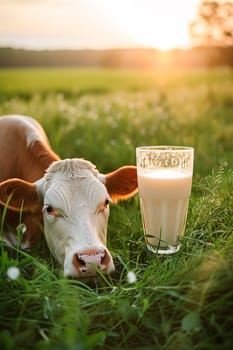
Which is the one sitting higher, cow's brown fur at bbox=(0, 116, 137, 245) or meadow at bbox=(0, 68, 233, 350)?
cow's brown fur at bbox=(0, 116, 137, 245)

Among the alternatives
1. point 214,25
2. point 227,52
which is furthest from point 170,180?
point 227,52

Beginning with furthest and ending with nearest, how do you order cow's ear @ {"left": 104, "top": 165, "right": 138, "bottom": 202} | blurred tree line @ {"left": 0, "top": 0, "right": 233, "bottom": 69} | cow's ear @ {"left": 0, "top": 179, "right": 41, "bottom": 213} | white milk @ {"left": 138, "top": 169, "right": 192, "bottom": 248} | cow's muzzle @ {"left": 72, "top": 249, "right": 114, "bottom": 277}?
1. blurred tree line @ {"left": 0, "top": 0, "right": 233, "bottom": 69}
2. cow's ear @ {"left": 104, "top": 165, "right": 138, "bottom": 202}
3. cow's ear @ {"left": 0, "top": 179, "right": 41, "bottom": 213}
4. white milk @ {"left": 138, "top": 169, "right": 192, "bottom": 248}
5. cow's muzzle @ {"left": 72, "top": 249, "right": 114, "bottom": 277}

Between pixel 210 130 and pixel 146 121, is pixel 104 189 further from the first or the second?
pixel 210 130

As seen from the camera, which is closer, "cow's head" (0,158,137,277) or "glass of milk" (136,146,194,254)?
"cow's head" (0,158,137,277)

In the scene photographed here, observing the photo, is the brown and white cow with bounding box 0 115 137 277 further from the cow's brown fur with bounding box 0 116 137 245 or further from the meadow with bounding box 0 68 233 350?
the meadow with bounding box 0 68 233 350

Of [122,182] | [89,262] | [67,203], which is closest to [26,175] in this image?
[122,182]

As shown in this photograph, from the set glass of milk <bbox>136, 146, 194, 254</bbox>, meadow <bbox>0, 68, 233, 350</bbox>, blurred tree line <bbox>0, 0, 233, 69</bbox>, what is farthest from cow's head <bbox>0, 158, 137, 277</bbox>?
blurred tree line <bbox>0, 0, 233, 69</bbox>

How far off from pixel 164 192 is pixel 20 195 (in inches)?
41.7

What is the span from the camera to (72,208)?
151 inches

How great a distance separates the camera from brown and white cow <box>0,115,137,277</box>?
357 cm

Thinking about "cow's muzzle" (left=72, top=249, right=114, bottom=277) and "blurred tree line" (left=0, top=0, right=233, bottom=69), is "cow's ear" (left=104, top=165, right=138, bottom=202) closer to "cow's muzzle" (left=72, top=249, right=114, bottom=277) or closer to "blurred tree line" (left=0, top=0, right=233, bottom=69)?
"cow's muzzle" (left=72, top=249, right=114, bottom=277)

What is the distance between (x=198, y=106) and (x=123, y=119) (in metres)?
3.96

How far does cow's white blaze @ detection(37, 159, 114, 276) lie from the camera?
375 centimetres

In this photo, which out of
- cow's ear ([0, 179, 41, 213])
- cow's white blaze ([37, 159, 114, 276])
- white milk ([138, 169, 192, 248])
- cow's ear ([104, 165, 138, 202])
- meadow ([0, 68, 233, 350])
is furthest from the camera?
cow's ear ([104, 165, 138, 202])
